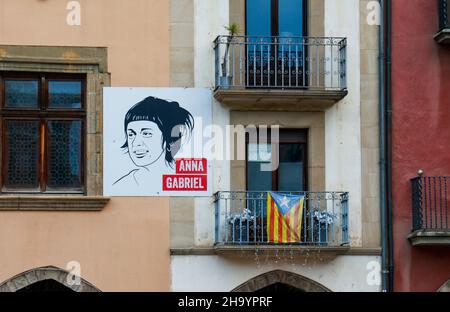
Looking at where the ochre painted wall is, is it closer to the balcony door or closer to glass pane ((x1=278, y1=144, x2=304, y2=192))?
the balcony door

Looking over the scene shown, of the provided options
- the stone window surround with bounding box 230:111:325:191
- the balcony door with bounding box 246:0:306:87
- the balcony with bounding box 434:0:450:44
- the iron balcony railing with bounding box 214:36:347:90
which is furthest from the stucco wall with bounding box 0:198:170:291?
the balcony with bounding box 434:0:450:44

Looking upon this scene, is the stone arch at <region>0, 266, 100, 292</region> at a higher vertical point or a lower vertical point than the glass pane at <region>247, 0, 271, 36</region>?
lower

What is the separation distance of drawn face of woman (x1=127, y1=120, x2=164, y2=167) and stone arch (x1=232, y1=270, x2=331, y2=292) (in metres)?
2.58

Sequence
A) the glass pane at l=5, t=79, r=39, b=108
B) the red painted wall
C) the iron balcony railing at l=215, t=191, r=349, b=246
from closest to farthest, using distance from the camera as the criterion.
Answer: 1. the iron balcony railing at l=215, t=191, r=349, b=246
2. the glass pane at l=5, t=79, r=39, b=108
3. the red painted wall

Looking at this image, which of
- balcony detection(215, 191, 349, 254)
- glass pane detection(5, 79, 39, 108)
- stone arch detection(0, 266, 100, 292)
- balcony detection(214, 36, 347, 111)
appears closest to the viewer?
stone arch detection(0, 266, 100, 292)

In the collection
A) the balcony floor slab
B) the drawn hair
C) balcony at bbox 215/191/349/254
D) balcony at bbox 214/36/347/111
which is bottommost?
balcony at bbox 215/191/349/254

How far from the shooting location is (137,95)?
3438cm

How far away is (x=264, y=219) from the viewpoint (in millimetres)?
34094

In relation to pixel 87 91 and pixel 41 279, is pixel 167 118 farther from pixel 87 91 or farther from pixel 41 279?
pixel 41 279

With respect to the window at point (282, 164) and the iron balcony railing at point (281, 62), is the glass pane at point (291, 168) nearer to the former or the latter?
the window at point (282, 164)

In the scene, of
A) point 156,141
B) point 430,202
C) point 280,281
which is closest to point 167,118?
point 156,141

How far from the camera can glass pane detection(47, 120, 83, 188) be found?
3425cm

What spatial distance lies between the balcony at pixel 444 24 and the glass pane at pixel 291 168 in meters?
2.92
